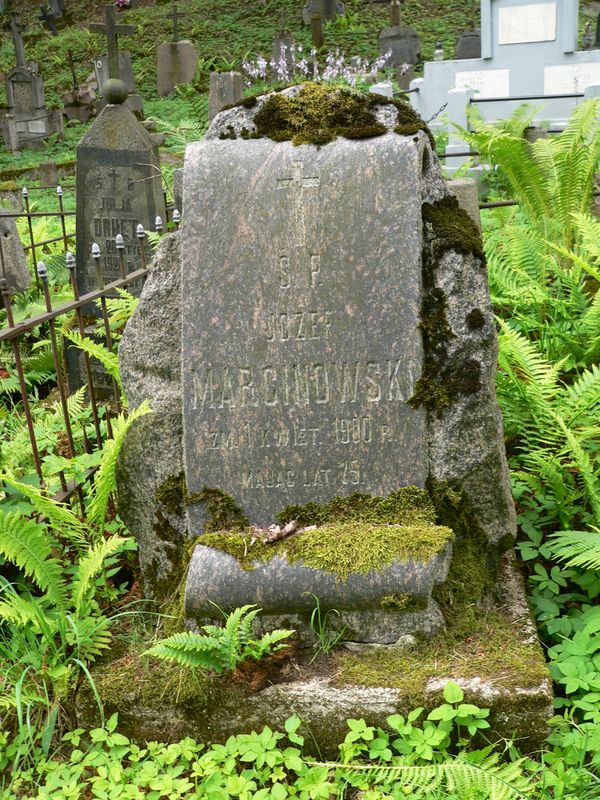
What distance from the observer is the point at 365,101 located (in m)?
2.91

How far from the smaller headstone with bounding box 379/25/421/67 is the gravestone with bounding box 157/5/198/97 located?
16.2 ft

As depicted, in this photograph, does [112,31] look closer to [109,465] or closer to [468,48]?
[109,465]

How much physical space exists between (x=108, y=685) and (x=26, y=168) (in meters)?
14.5

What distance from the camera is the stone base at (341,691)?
250cm

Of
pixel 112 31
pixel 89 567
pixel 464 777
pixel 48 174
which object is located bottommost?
pixel 464 777

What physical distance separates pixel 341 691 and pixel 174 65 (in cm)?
2059

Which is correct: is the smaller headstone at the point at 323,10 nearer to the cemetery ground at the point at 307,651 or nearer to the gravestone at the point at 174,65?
the gravestone at the point at 174,65

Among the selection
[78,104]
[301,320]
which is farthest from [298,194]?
[78,104]

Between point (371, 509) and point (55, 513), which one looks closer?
point (371, 509)

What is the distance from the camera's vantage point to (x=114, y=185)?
252 inches

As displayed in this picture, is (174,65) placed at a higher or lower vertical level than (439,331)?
higher

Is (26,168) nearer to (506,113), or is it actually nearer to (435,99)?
(435,99)

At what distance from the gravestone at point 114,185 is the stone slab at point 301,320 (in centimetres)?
350

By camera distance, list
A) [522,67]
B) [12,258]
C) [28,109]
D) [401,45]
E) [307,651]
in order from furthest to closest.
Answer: [401,45]
[28,109]
[522,67]
[12,258]
[307,651]
